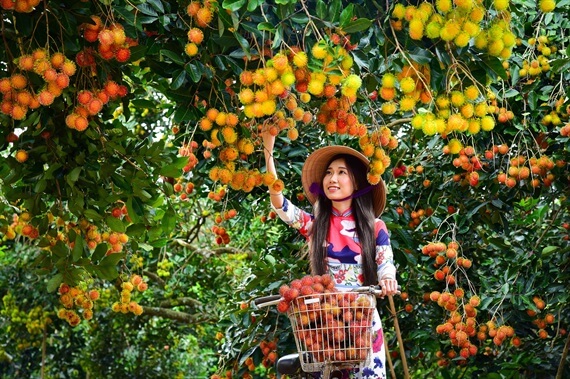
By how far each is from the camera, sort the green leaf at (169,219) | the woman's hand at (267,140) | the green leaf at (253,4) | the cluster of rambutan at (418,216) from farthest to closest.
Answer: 1. the cluster of rambutan at (418,216)
2. the green leaf at (169,219)
3. the woman's hand at (267,140)
4. the green leaf at (253,4)

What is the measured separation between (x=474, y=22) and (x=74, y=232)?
60.9 inches

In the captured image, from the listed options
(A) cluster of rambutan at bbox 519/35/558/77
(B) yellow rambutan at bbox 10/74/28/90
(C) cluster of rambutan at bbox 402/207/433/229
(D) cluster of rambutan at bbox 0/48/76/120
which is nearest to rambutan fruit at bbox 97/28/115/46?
(D) cluster of rambutan at bbox 0/48/76/120

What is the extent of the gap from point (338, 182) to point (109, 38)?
1136 mm

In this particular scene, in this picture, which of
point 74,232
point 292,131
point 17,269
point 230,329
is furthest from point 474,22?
point 17,269

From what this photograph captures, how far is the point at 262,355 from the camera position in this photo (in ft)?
13.6

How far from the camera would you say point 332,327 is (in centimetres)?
250

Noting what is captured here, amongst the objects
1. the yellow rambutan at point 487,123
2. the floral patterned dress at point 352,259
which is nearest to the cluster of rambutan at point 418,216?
the floral patterned dress at point 352,259

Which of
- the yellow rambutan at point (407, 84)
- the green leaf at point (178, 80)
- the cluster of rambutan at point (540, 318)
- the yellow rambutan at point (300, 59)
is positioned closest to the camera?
the yellow rambutan at point (300, 59)

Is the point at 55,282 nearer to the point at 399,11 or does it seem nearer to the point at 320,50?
the point at 320,50

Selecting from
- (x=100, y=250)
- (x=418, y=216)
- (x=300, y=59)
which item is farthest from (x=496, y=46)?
(x=418, y=216)

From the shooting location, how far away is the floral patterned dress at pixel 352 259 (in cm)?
296

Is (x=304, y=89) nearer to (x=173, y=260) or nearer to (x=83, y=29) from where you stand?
(x=83, y=29)

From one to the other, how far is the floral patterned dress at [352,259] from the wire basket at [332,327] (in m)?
0.38

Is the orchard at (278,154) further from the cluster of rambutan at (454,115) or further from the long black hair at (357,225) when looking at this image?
the long black hair at (357,225)
